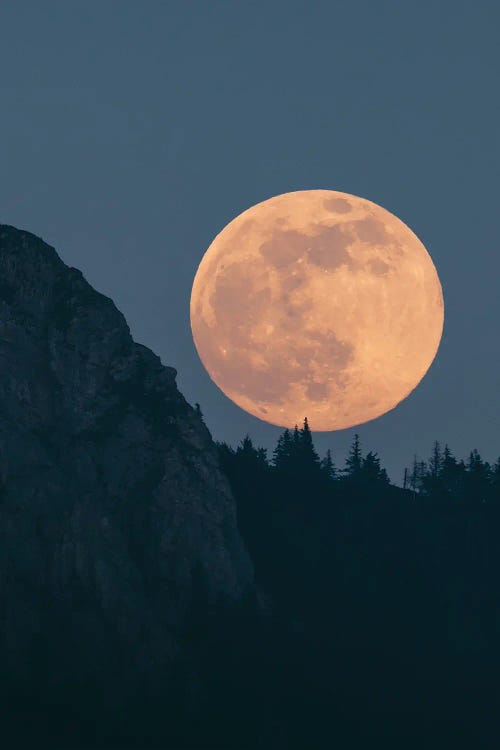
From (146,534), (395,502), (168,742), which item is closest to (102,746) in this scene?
(168,742)

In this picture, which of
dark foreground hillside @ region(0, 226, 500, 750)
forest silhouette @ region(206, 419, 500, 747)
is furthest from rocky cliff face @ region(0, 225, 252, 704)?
forest silhouette @ region(206, 419, 500, 747)

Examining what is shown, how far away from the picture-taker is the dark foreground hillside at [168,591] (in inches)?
4719

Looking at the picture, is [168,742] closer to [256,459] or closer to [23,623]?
[23,623]

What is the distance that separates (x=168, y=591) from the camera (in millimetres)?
129250

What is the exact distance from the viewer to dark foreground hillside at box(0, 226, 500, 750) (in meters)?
120

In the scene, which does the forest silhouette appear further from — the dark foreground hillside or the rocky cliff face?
the rocky cliff face

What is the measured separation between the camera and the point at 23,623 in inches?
4715

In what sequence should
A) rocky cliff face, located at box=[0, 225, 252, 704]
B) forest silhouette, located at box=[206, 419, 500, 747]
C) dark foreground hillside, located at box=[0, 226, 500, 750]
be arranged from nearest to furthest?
dark foreground hillside, located at box=[0, 226, 500, 750] → rocky cliff face, located at box=[0, 225, 252, 704] → forest silhouette, located at box=[206, 419, 500, 747]

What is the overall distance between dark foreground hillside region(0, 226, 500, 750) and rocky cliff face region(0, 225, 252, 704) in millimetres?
165

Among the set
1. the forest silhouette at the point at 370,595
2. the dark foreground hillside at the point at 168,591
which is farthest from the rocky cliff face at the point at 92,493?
the forest silhouette at the point at 370,595

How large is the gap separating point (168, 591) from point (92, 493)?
1014 cm

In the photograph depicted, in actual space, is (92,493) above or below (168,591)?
above

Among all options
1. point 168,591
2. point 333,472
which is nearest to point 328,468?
point 333,472

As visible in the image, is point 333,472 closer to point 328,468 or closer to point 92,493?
point 328,468
